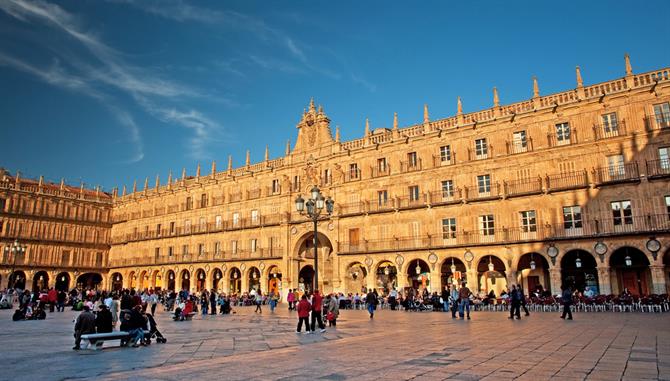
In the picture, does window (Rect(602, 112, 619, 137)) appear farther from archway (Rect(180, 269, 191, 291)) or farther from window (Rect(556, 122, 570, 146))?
archway (Rect(180, 269, 191, 291))

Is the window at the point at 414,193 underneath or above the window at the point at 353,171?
underneath

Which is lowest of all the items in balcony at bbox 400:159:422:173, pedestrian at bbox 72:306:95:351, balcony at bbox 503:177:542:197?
pedestrian at bbox 72:306:95:351

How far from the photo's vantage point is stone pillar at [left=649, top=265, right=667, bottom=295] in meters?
28.0

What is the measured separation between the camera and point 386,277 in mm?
39281

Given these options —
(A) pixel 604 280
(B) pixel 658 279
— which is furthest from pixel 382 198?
(B) pixel 658 279

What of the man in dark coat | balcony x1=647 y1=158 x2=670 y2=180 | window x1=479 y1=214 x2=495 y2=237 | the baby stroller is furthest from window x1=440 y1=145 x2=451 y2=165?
the man in dark coat

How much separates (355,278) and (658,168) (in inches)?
890

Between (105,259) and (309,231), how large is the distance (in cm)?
3378

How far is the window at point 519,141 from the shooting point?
112 feet

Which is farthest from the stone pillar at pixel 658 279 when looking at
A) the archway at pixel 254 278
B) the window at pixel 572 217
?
the archway at pixel 254 278

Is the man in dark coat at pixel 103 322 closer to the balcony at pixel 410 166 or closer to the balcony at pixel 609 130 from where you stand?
the balcony at pixel 410 166

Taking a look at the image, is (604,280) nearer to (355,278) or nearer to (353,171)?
(355,278)

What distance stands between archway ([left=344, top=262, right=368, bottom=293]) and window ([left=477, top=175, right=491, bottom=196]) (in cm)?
1130

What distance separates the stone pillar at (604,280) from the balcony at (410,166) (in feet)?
47.2
